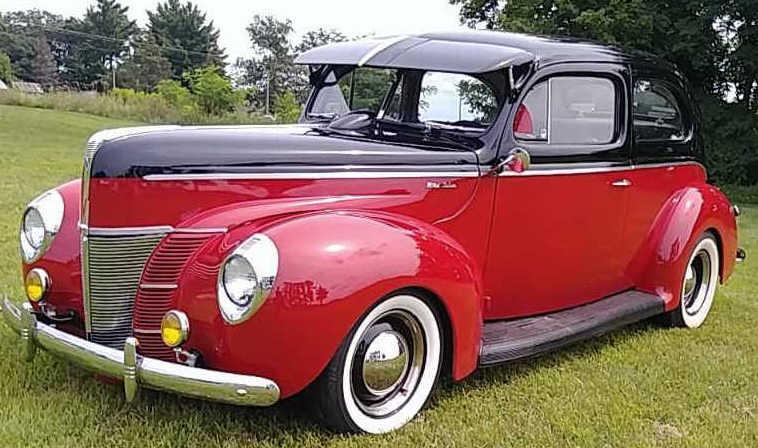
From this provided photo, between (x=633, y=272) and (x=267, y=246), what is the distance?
2.94 metres

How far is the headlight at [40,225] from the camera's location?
3.78 meters

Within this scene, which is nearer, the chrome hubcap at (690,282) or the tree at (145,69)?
the chrome hubcap at (690,282)

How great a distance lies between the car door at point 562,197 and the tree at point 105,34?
67.3 metres

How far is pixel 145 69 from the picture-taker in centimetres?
6312

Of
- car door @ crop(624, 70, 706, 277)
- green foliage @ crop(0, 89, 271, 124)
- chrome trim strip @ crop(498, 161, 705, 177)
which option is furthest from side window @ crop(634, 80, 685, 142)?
green foliage @ crop(0, 89, 271, 124)

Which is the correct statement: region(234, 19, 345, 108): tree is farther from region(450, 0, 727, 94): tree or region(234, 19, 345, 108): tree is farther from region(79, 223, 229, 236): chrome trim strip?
region(79, 223, 229, 236): chrome trim strip

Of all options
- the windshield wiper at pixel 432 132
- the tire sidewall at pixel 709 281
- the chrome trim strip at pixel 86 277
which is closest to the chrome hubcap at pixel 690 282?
the tire sidewall at pixel 709 281

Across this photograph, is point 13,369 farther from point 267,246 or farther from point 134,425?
point 267,246

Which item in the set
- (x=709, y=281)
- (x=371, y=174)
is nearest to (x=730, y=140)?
(x=709, y=281)

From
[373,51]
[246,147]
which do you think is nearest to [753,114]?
[373,51]

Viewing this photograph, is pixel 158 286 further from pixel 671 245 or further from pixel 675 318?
pixel 675 318

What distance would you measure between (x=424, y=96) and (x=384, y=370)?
174 cm

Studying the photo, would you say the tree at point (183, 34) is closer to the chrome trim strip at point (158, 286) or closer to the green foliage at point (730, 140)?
the green foliage at point (730, 140)

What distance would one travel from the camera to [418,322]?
3486mm
